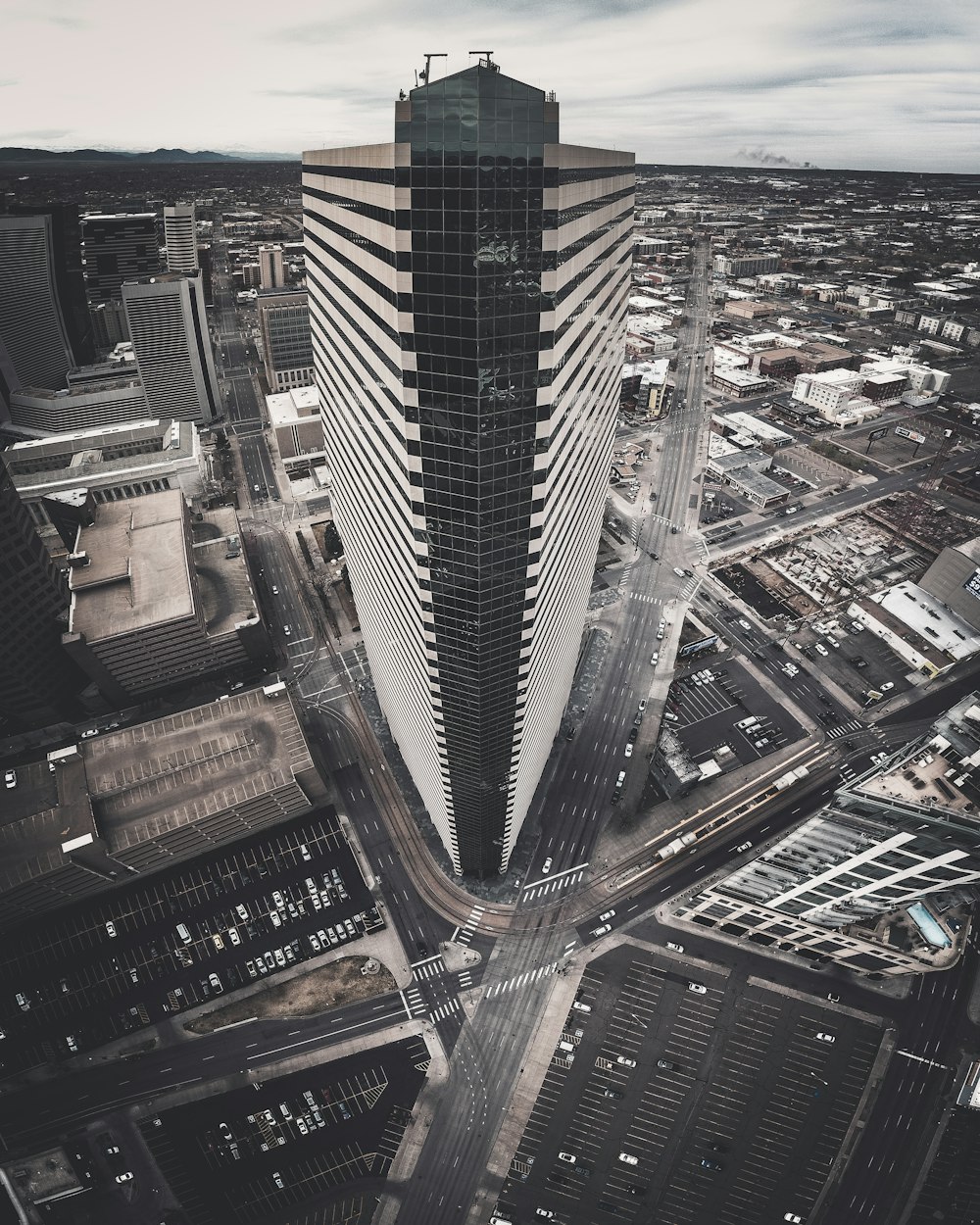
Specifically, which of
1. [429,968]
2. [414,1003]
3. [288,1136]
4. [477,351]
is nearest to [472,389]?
[477,351]

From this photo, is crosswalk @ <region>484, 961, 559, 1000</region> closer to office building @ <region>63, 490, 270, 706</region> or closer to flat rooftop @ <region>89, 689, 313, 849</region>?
flat rooftop @ <region>89, 689, 313, 849</region>

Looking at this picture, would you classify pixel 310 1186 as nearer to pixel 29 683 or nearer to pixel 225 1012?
pixel 225 1012

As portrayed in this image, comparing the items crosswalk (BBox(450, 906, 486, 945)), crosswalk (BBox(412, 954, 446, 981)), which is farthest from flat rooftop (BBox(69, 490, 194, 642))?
crosswalk (BBox(450, 906, 486, 945))

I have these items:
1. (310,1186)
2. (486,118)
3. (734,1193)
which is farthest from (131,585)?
(734,1193)

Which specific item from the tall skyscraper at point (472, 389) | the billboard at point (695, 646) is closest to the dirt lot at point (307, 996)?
the tall skyscraper at point (472, 389)

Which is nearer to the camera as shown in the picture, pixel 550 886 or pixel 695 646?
pixel 550 886

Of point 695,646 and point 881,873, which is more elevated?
point 881,873

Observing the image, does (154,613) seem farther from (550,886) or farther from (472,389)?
(472,389)
